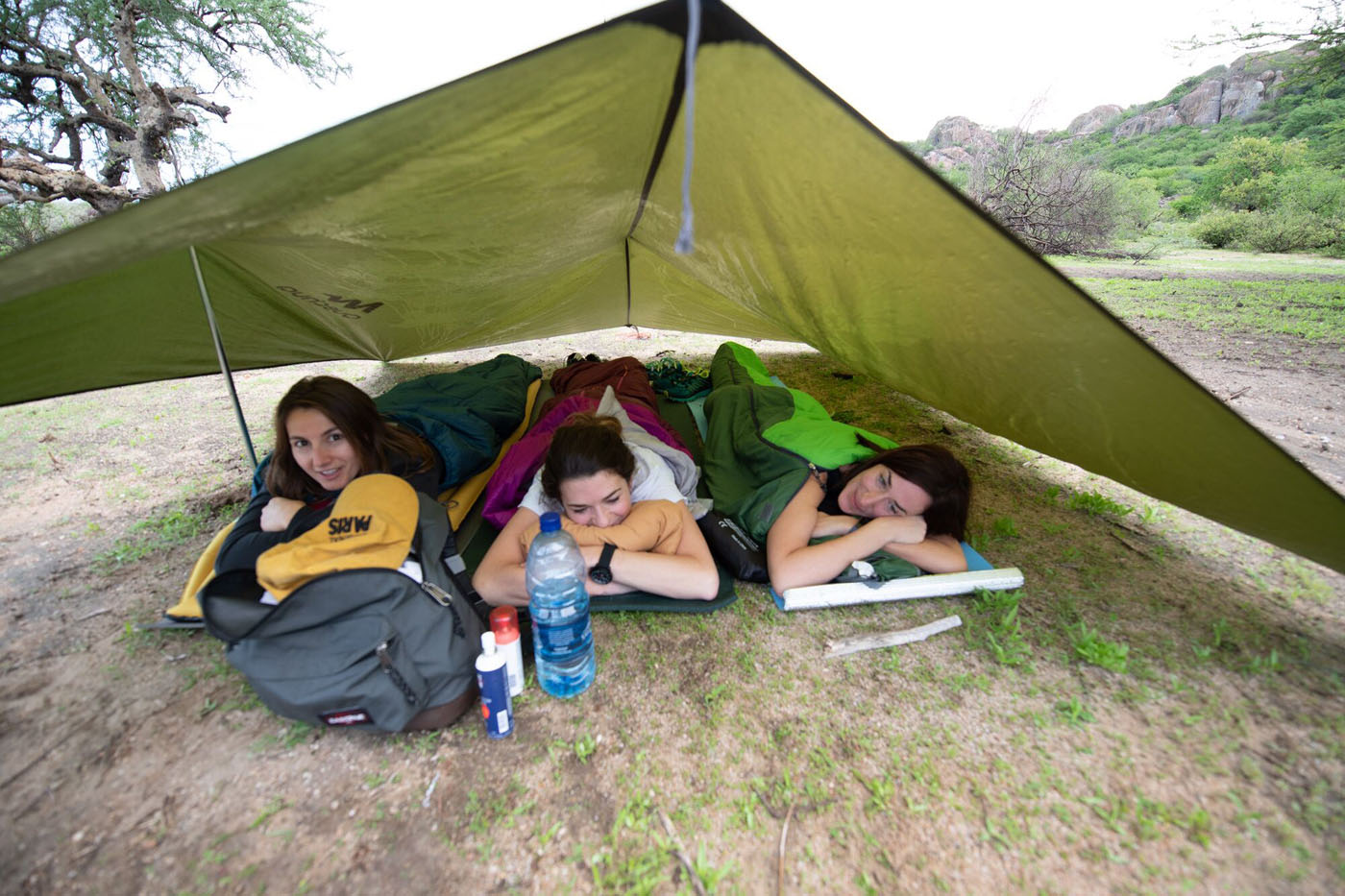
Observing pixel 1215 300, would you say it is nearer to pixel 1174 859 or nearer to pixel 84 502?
pixel 1174 859

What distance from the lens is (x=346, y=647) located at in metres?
1.23

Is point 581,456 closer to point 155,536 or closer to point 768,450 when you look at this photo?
point 768,450

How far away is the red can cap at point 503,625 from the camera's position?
49.3 inches

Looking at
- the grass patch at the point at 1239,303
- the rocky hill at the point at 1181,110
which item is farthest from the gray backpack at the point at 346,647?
the rocky hill at the point at 1181,110

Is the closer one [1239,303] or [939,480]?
[939,480]

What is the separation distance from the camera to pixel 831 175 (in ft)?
4.67

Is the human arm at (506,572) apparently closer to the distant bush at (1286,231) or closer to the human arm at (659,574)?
the human arm at (659,574)

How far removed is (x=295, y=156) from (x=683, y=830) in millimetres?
1752

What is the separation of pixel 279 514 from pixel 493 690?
1022 mm

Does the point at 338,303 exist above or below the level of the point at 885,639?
above

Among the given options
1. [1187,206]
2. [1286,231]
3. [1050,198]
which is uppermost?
[1050,198]

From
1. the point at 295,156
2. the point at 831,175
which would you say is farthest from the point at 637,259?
the point at 295,156

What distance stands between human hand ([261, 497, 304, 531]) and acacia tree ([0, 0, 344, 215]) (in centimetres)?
821

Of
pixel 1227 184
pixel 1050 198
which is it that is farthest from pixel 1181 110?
pixel 1050 198
